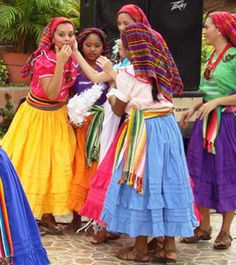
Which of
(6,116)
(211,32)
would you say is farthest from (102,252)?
(6,116)

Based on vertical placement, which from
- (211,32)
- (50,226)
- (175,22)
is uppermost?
(175,22)

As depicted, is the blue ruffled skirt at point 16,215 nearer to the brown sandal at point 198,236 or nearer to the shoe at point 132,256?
the shoe at point 132,256

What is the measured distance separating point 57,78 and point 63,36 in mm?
372

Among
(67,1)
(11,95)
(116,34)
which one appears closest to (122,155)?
(116,34)

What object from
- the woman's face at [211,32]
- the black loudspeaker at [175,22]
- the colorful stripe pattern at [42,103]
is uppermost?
the black loudspeaker at [175,22]

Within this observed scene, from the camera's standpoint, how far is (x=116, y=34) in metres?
6.50

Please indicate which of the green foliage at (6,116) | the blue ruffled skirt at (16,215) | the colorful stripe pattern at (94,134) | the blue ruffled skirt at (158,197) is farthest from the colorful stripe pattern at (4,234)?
the green foliage at (6,116)

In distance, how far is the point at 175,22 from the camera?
6973 millimetres

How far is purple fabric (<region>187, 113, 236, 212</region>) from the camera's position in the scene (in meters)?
5.00

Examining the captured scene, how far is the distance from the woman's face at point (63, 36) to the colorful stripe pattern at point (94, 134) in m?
0.55

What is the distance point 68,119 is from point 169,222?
1.29 m

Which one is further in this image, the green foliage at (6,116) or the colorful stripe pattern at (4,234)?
the green foliage at (6,116)

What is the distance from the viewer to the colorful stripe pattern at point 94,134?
5239 millimetres

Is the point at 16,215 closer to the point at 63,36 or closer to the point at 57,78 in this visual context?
the point at 57,78
